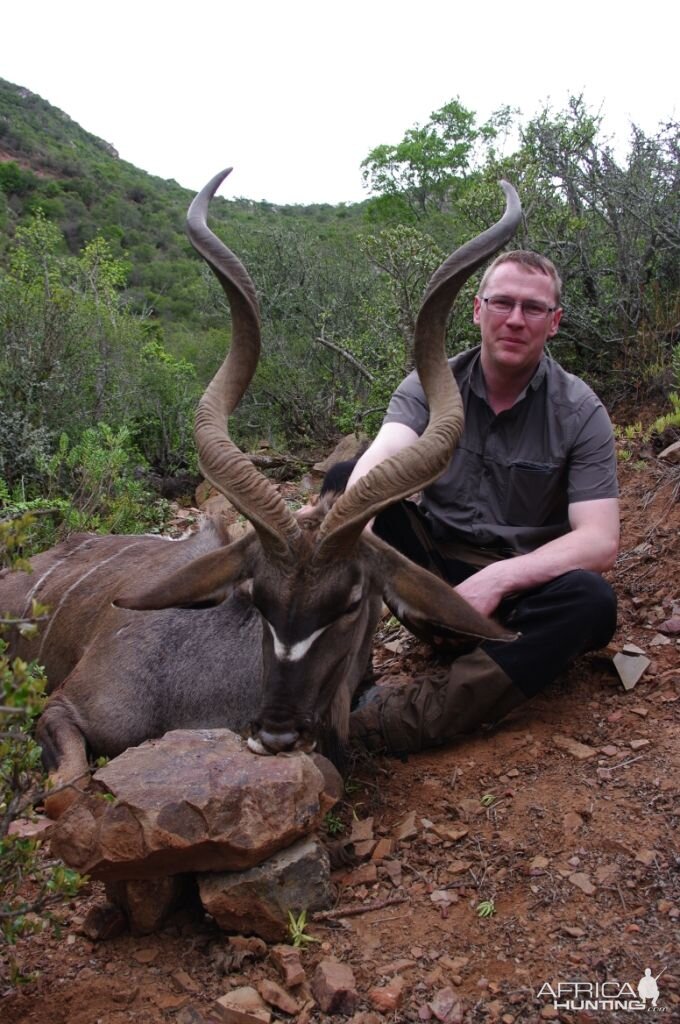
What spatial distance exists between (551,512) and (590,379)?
3523 mm

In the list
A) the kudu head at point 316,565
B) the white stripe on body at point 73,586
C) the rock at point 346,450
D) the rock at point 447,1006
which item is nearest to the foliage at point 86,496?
the white stripe on body at point 73,586

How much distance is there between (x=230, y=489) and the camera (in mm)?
3836

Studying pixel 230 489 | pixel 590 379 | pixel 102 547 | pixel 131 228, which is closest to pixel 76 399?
pixel 102 547

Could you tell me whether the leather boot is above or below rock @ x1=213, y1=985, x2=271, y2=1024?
above

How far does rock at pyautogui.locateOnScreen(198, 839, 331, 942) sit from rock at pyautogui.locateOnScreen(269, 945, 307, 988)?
95mm

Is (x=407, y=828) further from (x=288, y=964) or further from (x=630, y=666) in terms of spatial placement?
(x=630, y=666)

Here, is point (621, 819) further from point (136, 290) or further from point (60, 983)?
point (136, 290)

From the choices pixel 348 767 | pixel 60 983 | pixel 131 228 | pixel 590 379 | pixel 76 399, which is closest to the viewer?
pixel 60 983

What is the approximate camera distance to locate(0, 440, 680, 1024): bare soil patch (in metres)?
2.66

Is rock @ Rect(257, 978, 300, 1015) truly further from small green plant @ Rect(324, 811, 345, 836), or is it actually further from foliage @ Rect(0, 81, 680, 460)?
foliage @ Rect(0, 81, 680, 460)

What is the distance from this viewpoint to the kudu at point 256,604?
3.66 m

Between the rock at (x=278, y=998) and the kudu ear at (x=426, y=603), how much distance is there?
151 centimetres

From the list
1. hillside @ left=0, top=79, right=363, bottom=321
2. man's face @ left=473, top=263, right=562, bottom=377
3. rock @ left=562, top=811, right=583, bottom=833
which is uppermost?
hillside @ left=0, top=79, right=363, bottom=321

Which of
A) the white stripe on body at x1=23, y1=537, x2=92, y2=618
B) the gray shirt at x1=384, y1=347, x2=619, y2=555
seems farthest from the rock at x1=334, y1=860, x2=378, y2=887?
the white stripe on body at x1=23, y1=537, x2=92, y2=618
